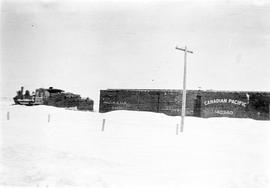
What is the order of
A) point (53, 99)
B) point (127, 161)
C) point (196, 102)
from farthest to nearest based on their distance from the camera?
point (53, 99), point (196, 102), point (127, 161)

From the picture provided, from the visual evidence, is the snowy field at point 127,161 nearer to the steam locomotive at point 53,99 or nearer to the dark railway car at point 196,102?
the dark railway car at point 196,102

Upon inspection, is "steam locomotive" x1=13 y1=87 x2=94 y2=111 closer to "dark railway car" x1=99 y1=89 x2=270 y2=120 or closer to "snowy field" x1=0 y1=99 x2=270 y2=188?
"dark railway car" x1=99 y1=89 x2=270 y2=120

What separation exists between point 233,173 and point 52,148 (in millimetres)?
7520

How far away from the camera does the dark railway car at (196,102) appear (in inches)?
1382

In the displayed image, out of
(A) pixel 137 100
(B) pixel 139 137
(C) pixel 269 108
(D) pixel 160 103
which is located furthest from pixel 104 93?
(B) pixel 139 137

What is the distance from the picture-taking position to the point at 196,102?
38.8 metres

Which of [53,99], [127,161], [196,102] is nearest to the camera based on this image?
[127,161]

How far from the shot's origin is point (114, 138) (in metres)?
18.5

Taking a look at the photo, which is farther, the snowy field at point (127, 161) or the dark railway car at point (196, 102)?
the dark railway car at point (196, 102)

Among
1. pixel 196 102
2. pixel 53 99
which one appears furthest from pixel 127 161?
pixel 53 99

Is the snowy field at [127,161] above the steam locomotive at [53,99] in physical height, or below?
below

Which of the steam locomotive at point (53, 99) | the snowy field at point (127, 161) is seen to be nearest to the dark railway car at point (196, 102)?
the steam locomotive at point (53, 99)

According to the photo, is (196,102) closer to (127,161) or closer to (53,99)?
(53,99)

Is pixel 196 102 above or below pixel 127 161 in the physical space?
above
